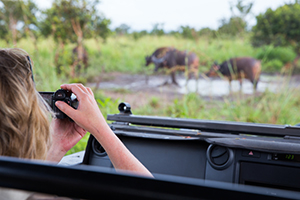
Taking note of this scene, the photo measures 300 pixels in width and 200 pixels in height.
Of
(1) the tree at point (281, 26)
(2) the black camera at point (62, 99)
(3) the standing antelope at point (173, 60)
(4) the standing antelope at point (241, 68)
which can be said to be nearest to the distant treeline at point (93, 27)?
(1) the tree at point (281, 26)

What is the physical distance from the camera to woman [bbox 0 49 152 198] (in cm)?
50

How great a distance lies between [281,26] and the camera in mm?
5918

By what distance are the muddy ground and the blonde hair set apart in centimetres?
427

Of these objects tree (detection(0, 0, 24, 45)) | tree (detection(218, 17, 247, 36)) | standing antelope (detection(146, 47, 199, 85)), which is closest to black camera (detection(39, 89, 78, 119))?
standing antelope (detection(146, 47, 199, 85))

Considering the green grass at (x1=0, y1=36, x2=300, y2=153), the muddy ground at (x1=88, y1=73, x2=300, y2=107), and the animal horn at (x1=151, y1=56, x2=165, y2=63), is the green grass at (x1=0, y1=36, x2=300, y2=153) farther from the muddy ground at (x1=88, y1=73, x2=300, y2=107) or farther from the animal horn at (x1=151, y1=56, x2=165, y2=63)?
the animal horn at (x1=151, y1=56, x2=165, y2=63)

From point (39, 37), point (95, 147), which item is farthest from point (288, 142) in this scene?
point (39, 37)

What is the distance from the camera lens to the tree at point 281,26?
19.1ft

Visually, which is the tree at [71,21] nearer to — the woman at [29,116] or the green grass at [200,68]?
the green grass at [200,68]

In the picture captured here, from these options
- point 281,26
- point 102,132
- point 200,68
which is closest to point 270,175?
point 102,132

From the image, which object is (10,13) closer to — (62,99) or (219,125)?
(219,125)

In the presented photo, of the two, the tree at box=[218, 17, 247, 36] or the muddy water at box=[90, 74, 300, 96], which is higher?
the tree at box=[218, 17, 247, 36]

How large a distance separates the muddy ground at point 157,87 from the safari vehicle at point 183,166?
366 centimetres

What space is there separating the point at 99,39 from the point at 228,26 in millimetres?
2582

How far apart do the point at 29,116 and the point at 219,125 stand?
2.53ft
